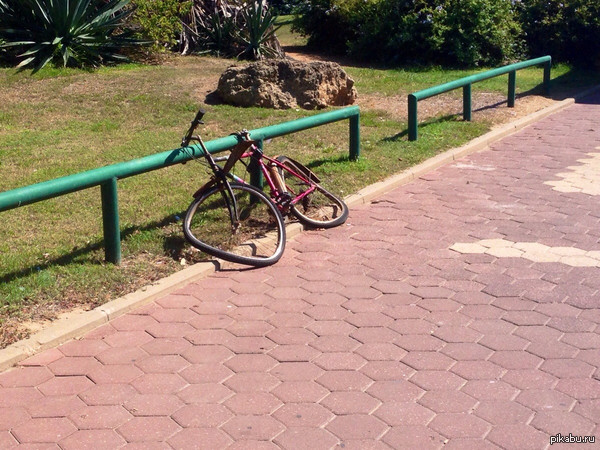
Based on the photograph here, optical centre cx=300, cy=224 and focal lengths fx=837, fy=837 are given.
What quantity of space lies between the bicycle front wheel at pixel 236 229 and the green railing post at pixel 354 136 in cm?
207

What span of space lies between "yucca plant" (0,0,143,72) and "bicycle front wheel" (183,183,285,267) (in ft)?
24.1

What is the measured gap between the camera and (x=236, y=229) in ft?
22.5

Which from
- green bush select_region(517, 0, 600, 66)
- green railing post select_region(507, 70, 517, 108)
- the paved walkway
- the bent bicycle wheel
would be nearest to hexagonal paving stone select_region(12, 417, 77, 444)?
the paved walkway

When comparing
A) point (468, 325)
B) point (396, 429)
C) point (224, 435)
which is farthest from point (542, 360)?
point (224, 435)

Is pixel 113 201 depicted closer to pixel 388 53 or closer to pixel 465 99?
pixel 465 99

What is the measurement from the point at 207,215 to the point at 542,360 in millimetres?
3423

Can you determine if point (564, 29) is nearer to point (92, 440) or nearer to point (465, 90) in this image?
point (465, 90)

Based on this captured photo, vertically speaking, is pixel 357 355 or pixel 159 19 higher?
pixel 159 19

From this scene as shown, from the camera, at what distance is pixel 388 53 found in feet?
57.7

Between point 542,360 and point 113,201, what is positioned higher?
point 113,201

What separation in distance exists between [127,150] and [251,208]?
2806 mm

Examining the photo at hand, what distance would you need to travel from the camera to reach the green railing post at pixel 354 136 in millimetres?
9250

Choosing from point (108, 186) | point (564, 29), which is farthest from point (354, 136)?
point (564, 29)

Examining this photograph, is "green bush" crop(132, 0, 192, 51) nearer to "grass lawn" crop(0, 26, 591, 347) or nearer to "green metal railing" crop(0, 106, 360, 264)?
"grass lawn" crop(0, 26, 591, 347)
